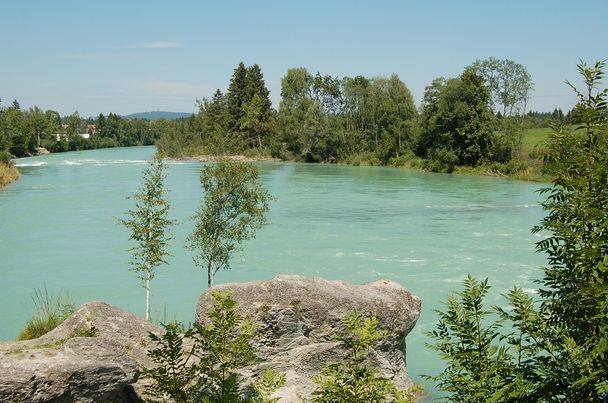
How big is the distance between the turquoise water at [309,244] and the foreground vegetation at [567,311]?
11.3 metres

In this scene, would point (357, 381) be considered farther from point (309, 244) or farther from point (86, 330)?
point (309, 244)

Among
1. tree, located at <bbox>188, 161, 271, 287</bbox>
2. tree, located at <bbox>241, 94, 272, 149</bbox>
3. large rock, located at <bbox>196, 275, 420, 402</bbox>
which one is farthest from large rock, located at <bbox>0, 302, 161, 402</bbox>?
tree, located at <bbox>241, 94, 272, 149</bbox>

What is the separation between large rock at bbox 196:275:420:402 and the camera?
11633 millimetres

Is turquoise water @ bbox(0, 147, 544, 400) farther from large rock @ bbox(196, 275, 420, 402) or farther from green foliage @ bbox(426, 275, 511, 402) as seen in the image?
green foliage @ bbox(426, 275, 511, 402)

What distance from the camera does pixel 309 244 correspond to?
32.5 m

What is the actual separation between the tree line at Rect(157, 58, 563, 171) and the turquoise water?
17.5m

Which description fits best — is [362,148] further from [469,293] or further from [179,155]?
[469,293]

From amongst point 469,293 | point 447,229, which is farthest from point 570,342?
point 447,229

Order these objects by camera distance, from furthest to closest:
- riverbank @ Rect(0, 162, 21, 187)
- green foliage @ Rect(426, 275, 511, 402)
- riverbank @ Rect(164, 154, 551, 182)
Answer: riverbank @ Rect(164, 154, 551, 182) < riverbank @ Rect(0, 162, 21, 187) < green foliage @ Rect(426, 275, 511, 402)

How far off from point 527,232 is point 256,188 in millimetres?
20704

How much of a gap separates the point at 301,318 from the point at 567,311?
695cm

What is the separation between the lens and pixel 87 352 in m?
8.03

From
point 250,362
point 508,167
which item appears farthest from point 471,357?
point 508,167

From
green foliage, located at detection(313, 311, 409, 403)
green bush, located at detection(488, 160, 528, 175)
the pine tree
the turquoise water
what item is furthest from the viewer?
the pine tree
